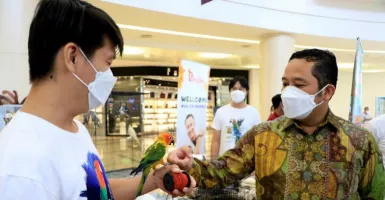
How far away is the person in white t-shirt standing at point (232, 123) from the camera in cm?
354

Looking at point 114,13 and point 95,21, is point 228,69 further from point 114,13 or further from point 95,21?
point 95,21

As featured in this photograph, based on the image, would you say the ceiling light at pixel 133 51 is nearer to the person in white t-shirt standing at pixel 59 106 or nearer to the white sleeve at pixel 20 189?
the person in white t-shirt standing at pixel 59 106

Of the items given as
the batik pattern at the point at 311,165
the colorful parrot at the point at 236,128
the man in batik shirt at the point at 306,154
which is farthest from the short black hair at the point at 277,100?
the batik pattern at the point at 311,165

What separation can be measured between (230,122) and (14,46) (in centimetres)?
261

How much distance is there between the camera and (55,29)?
0.82m

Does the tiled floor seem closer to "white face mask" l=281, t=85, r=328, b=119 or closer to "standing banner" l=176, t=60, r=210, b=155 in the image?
"standing banner" l=176, t=60, r=210, b=155

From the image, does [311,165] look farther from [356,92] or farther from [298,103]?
[356,92]

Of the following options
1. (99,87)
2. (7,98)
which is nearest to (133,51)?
(7,98)

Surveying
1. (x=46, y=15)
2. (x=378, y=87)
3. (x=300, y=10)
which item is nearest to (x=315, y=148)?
(x=46, y=15)

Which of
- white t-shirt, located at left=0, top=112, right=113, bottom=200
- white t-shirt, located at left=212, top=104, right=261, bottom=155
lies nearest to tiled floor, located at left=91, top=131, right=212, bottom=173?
white t-shirt, located at left=212, top=104, right=261, bottom=155

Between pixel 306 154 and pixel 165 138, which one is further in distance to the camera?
pixel 306 154

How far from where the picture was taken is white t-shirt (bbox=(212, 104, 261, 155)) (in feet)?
11.6

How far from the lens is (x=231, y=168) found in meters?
1.52

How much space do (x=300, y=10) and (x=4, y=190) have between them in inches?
286
